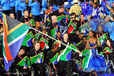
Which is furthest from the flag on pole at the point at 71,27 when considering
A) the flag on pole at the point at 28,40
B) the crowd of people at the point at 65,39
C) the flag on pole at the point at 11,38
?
the flag on pole at the point at 11,38

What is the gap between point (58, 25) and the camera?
7461 millimetres

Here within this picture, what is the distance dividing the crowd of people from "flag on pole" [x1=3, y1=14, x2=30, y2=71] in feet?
3.37

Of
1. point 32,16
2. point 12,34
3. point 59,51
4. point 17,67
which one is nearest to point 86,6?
point 32,16

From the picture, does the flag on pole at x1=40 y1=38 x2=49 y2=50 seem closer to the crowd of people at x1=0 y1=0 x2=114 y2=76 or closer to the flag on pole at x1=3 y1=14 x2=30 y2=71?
the crowd of people at x1=0 y1=0 x2=114 y2=76

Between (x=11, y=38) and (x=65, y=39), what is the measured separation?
7.48ft

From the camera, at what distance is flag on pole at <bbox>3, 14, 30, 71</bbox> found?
4109mm

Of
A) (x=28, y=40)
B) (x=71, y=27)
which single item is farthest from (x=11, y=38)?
(x=71, y=27)

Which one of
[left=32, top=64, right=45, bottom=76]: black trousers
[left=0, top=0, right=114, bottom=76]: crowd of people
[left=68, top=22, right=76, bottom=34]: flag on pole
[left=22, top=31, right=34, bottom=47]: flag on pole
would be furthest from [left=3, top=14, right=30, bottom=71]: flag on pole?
[left=68, top=22, right=76, bottom=34]: flag on pole

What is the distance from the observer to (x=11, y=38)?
168 inches

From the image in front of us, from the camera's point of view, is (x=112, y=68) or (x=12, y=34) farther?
(x=112, y=68)

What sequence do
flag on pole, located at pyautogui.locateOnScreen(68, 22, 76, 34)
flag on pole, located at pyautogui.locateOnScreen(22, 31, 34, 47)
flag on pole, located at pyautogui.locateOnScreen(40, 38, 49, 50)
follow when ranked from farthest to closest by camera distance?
1. flag on pole, located at pyautogui.locateOnScreen(68, 22, 76, 34)
2. flag on pole, located at pyautogui.locateOnScreen(22, 31, 34, 47)
3. flag on pole, located at pyautogui.locateOnScreen(40, 38, 49, 50)

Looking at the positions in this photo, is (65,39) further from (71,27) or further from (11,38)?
(11,38)

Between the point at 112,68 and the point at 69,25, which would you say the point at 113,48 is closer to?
the point at 112,68

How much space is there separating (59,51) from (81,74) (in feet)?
3.93
